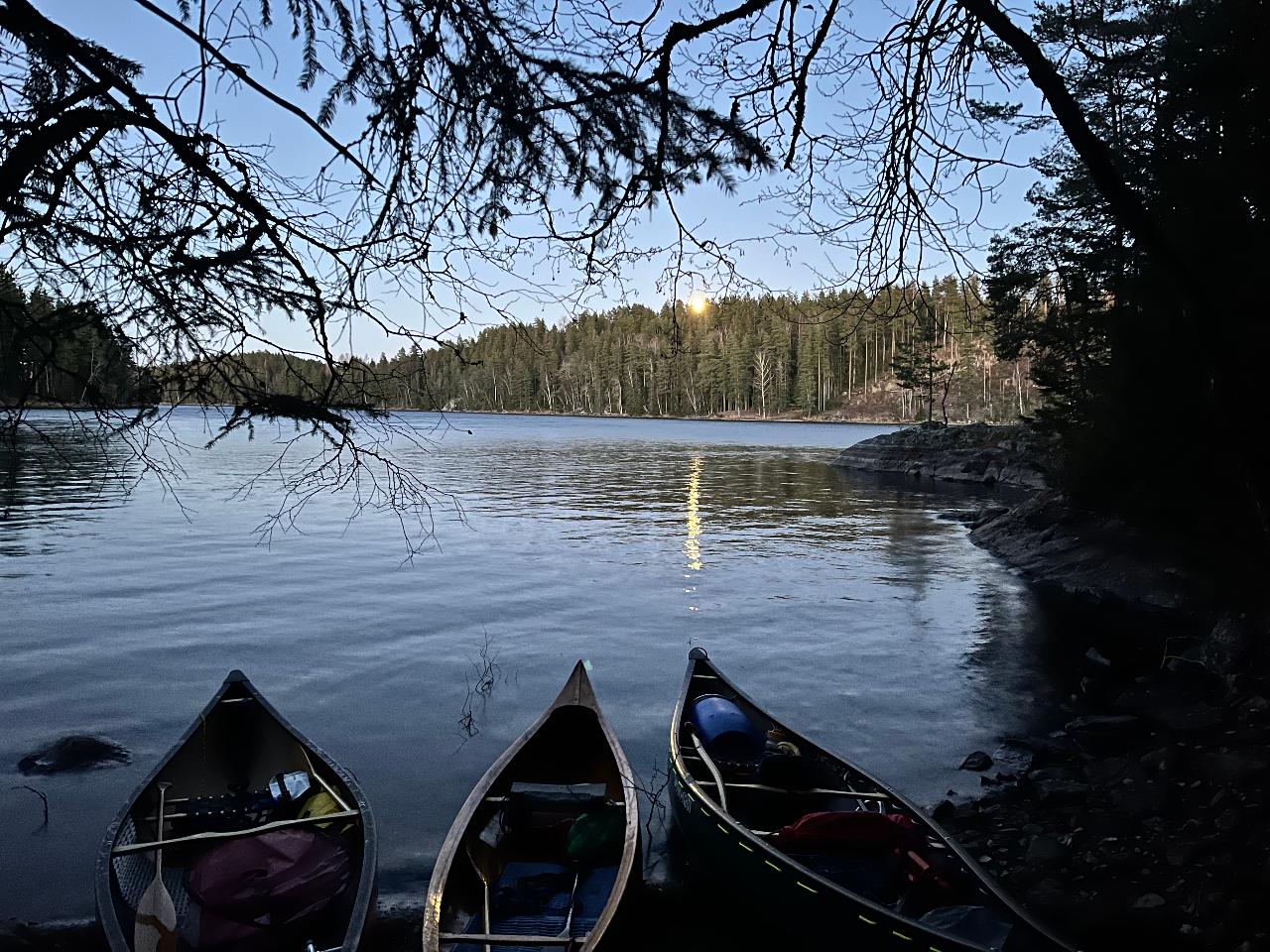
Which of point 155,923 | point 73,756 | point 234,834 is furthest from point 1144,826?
point 73,756

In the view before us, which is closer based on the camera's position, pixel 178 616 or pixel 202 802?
pixel 202 802

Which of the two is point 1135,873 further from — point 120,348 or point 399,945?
point 120,348

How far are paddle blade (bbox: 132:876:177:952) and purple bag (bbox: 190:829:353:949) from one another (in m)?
0.25

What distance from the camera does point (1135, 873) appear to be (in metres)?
6.63

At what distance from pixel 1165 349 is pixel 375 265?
13.9 metres

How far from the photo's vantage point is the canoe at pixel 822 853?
504 cm

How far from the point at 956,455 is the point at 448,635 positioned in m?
43.4

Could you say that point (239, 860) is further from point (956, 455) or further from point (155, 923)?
point (956, 455)

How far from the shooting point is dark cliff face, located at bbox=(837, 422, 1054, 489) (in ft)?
149

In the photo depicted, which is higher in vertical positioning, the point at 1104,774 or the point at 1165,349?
the point at 1165,349

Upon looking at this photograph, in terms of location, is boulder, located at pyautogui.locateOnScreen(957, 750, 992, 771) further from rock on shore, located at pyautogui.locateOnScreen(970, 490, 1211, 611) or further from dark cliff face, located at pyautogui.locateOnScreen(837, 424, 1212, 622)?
rock on shore, located at pyautogui.locateOnScreen(970, 490, 1211, 611)

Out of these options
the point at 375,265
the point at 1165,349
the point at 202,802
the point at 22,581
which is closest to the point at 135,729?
the point at 202,802

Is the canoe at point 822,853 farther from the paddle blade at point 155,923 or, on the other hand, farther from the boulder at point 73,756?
the boulder at point 73,756

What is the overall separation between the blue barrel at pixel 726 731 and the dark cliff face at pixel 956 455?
121 feet
